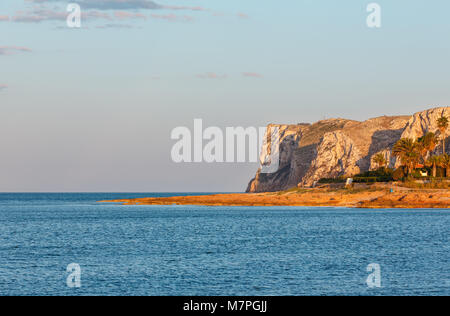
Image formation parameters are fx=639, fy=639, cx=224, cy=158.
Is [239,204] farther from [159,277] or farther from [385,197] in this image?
[159,277]

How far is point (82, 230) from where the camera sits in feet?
275

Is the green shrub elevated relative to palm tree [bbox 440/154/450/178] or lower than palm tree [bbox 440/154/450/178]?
lower

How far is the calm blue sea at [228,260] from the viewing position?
123ft

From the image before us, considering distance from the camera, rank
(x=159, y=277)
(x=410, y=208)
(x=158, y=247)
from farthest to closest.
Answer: (x=410, y=208), (x=158, y=247), (x=159, y=277)

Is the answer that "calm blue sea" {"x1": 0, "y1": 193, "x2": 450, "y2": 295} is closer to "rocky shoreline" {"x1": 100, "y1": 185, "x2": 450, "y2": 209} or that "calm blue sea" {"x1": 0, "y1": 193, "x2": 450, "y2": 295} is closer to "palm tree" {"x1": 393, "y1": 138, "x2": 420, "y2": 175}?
"rocky shoreline" {"x1": 100, "y1": 185, "x2": 450, "y2": 209}

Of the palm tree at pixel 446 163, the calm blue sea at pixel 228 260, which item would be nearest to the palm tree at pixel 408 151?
the palm tree at pixel 446 163

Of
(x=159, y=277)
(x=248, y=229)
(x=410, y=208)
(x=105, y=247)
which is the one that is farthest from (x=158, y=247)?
(x=410, y=208)

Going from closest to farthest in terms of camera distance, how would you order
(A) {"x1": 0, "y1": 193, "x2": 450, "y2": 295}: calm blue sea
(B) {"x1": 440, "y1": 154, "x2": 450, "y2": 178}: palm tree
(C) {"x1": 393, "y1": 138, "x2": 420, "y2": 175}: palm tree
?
(A) {"x1": 0, "y1": 193, "x2": 450, "y2": 295}: calm blue sea, (B) {"x1": 440, "y1": 154, "x2": 450, "y2": 178}: palm tree, (C) {"x1": 393, "y1": 138, "x2": 420, "y2": 175}: palm tree

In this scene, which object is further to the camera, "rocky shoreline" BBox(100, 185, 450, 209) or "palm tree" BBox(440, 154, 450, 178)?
"palm tree" BBox(440, 154, 450, 178)

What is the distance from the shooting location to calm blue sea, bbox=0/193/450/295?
37.5 meters

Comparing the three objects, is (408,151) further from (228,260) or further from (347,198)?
(228,260)

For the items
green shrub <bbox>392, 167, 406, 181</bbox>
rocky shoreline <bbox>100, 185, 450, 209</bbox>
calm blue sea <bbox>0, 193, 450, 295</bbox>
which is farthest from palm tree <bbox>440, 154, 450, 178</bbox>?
calm blue sea <bbox>0, 193, 450, 295</bbox>

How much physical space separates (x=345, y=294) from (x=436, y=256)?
1974cm

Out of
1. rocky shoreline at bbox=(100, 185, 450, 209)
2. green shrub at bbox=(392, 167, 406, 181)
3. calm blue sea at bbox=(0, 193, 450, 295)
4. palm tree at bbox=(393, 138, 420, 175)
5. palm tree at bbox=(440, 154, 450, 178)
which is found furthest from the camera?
palm tree at bbox=(393, 138, 420, 175)
